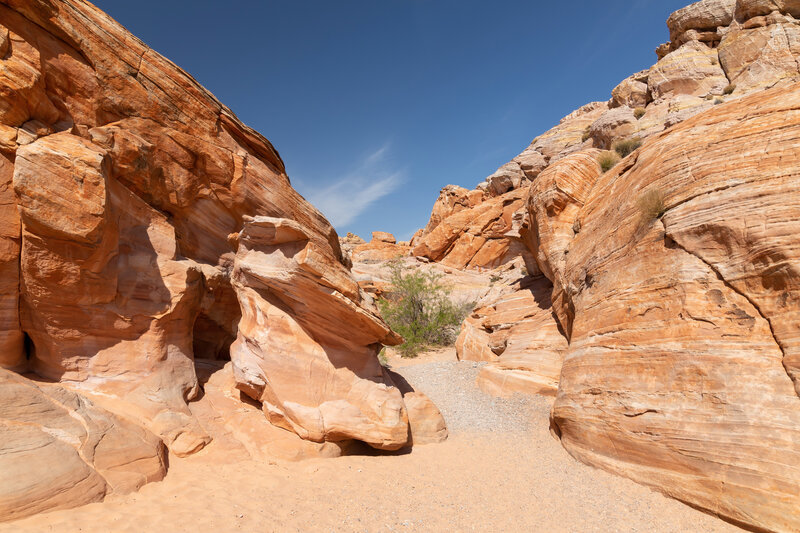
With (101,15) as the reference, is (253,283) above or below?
below

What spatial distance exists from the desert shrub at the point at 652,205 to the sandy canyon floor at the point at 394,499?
4451 millimetres

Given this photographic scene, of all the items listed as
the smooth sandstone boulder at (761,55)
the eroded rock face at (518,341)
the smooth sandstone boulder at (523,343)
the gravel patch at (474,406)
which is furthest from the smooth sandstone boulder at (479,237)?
the gravel patch at (474,406)

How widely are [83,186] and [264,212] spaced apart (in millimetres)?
3534

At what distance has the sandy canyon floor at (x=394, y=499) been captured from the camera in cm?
453

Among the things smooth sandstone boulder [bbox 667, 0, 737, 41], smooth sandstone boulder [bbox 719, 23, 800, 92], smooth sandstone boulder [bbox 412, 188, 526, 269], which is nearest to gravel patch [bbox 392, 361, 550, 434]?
smooth sandstone boulder [bbox 719, 23, 800, 92]

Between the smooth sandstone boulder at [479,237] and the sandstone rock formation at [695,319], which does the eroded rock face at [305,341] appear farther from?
the smooth sandstone boulder at [479,237]

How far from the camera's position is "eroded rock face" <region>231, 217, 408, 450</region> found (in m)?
A: 7.16

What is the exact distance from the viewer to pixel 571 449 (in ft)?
22.9

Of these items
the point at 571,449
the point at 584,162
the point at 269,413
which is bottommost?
the point at 269,413

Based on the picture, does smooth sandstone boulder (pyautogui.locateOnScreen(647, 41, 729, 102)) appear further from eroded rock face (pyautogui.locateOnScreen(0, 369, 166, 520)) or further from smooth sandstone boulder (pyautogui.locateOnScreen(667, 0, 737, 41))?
eroded rock face (pyautogui.locateOnScreen(0, 369, 166, 520))

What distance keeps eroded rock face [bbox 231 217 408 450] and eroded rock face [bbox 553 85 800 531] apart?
388 cm

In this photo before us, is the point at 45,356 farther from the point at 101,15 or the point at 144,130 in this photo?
the point at 101,15

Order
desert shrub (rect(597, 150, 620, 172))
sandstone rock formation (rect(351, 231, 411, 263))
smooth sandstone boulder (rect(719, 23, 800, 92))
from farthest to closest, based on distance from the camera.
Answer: sandstone rock formation (rect(351, 231, 411, 263)) → smooth sandstone boulder (rect(719, 23, 800, 92)) → desert shrub (rect(597, 150, 620, 172))

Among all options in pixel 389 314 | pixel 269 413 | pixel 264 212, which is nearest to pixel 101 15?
pixel 264 212
